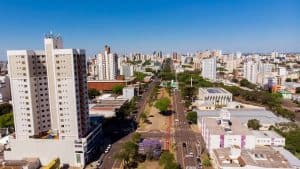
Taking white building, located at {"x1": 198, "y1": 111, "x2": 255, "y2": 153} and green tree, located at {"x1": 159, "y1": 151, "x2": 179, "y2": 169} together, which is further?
white building, located at {"x1": 198, "y1": 111, "x2": 255, "y2": 153}

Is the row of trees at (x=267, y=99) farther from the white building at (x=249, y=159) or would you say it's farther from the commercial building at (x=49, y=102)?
the commercial building at (x=49, y=102)

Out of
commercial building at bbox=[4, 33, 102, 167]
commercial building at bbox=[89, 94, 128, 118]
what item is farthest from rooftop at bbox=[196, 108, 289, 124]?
commercial building at bbox=[4, 33, 102, 167]

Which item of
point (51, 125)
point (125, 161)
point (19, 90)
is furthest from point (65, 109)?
point (125, 161)

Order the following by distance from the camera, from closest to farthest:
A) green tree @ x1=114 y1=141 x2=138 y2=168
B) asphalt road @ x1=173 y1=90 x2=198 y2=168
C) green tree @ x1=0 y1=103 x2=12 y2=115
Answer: green tree @ x1=114 y1=141 x2=138 y2=168 → asphalt road @ x1=173 y1=90 x2=198 y2=168 → green tree @ x1=0 y1=103 x2=12 y2=115

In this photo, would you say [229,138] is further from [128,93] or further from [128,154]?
[128,93]

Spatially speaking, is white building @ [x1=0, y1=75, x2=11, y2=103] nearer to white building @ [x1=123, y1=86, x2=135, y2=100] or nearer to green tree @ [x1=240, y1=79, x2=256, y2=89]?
white building @ [x1=123, y1=86, x2=135, y2=100]

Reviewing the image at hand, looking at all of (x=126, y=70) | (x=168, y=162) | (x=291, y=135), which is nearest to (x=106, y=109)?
(x=168, y=162)
